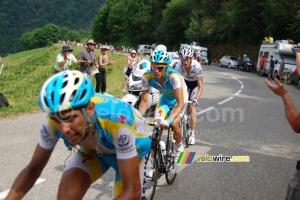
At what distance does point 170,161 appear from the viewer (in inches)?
185

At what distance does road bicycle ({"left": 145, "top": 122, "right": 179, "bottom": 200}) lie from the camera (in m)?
3.98

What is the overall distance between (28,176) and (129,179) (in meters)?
0.72

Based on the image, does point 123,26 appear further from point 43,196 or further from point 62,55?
point 43,196

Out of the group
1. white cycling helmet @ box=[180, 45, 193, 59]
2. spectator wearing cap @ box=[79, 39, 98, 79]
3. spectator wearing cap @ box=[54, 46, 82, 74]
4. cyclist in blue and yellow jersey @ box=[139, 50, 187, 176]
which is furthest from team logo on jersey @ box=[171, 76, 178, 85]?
spectator wearing cap @ box=[79, 39, 98, 79]

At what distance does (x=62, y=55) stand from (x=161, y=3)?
76.3 metres

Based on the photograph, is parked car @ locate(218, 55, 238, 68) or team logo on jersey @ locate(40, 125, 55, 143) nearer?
team logo on jersey @ locate(40, 125, 55, 143)

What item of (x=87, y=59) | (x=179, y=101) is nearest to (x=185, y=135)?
(x=179, y=101)

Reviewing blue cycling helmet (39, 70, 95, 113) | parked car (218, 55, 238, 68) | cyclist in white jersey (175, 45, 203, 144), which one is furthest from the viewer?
parked car (218, 55, 238, 68)

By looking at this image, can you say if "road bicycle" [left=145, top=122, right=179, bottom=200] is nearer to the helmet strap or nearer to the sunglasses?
the sunglasses

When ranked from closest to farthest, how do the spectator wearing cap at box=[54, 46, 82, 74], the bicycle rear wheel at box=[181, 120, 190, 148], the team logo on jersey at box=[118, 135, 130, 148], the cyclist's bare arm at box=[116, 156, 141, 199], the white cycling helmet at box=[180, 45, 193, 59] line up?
the cyclist's bare arm at box=[116, 156, 141, 199]
the team logo on jersey at box=[118, 135, 130, 148]
the white cycling helmet at box=[180, 45, 193, 59]
the bicycle rear wheel at box=[181, 120, 190, 148]
the spectator wearing cap at box=[54, 46, 82, 74]

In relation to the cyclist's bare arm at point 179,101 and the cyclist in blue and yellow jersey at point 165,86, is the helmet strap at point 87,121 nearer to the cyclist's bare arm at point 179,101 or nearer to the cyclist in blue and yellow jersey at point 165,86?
the cyclist in blue and yellow jersey at point 165,86

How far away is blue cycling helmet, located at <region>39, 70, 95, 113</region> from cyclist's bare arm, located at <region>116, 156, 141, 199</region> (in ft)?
1.59

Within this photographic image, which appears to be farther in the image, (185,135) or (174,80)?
(185,135)

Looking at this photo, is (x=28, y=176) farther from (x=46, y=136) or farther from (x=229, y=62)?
(x=229, y=62)
